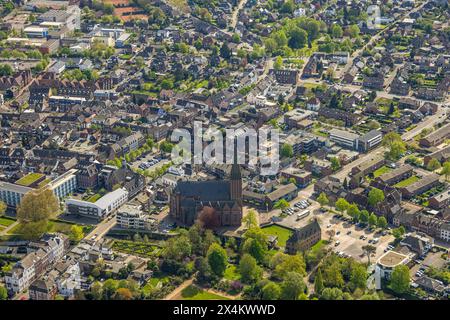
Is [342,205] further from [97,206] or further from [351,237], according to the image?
[97,206]

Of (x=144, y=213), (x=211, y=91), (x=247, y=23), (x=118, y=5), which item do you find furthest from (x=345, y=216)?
(x=118, y=5)

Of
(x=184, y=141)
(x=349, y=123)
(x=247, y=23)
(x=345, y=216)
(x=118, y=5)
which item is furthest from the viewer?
(x=118, y=5)

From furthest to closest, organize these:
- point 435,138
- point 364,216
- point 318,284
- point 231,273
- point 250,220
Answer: point 435,138, point 364,216, point 250,220, point 231,273, point 318,284

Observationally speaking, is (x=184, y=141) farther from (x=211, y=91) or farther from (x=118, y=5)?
(x=118, y=5)

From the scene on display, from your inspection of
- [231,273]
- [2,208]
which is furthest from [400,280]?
[2,208]

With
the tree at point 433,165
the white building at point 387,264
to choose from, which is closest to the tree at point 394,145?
the tree at point 433,165
